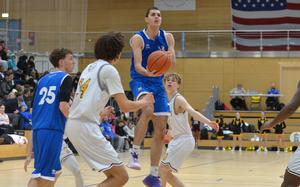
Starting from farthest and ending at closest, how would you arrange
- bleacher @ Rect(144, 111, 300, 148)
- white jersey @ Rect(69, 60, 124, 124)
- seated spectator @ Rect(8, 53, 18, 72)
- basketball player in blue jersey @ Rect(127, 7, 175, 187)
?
bleacher @ Rect(144, 111, 300, 148) < seated spectator @ Rect(8, 53, 18, 72) < basketball player in blue jersey @ Rect(127, 7, 175, 187) < white jersey @ Rect(69, 60, 124, 124)

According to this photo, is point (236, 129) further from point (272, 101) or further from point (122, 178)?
point (122, 178)

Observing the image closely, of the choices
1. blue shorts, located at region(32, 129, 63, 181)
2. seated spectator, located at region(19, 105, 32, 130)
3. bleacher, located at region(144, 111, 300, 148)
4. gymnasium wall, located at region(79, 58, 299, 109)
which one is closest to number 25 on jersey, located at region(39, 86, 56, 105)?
blue shorts, located at region(32, 129, 63, 181)

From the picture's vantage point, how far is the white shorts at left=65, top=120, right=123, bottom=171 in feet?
18.8

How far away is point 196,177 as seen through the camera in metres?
12.5

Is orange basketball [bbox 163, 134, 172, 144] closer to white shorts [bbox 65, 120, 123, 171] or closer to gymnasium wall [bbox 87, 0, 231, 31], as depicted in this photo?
white shorts [bbox 65, 120, 123, 171]

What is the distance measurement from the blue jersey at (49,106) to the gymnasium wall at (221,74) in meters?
23.4

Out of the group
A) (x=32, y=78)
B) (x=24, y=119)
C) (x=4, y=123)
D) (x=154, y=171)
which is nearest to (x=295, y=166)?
(x=154, y=171)

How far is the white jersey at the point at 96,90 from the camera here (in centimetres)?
572

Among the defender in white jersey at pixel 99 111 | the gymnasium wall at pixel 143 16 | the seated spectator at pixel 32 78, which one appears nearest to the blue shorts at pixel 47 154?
the defender in white jersey at pixel 99 111

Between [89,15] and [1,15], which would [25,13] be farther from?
[89,15]

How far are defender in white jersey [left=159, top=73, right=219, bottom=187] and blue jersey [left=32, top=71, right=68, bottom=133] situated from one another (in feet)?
6.89

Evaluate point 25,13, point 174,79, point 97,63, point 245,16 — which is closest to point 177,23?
point 245,16

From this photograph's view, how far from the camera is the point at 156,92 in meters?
8.06

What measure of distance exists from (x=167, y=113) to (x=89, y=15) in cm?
2603
